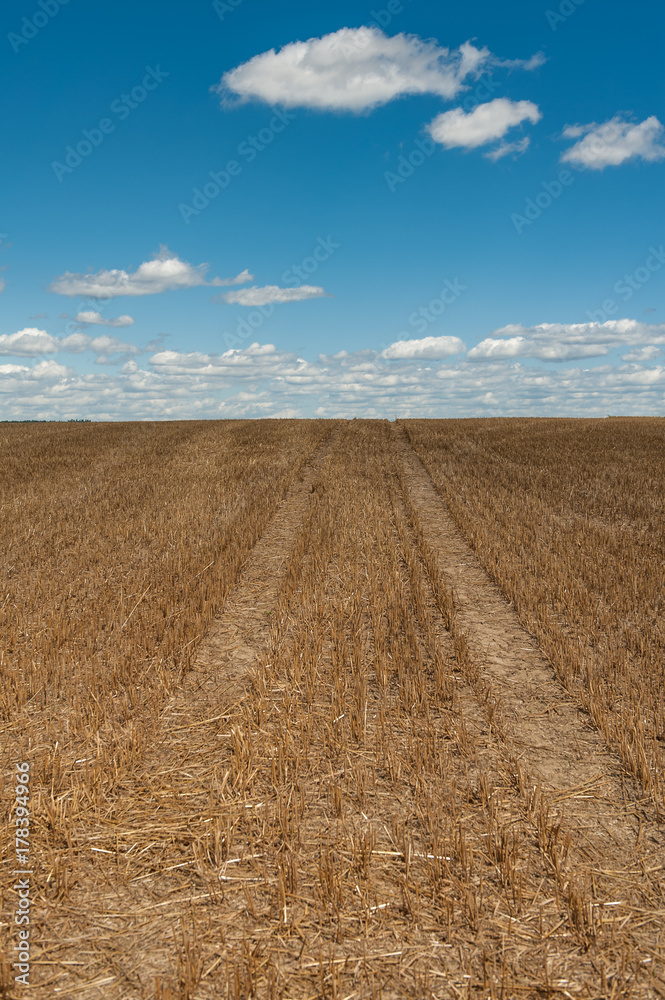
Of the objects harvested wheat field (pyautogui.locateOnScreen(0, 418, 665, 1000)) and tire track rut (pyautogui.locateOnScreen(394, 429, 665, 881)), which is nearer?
harvested wheat field (pyautogui.locateOnScreen(0, 418, 665, 1000))

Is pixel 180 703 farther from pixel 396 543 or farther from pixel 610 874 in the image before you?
pixel 396 543

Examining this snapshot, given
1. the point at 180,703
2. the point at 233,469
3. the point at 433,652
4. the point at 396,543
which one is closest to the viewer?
the point at 180,703

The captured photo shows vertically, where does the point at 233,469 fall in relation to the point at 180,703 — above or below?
above

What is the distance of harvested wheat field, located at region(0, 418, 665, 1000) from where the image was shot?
11.0ft

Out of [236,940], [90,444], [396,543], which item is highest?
[90,444]

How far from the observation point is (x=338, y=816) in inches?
173

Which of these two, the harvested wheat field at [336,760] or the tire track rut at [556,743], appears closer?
the harvested wheat field at [336,760]

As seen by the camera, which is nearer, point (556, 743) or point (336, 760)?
point (336, 760)

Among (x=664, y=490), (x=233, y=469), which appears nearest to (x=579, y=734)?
(x=664, y=490)

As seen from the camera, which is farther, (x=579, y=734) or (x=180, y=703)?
(x=180, y=703)

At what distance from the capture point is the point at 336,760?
5098 millimetres

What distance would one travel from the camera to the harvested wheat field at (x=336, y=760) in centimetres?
337

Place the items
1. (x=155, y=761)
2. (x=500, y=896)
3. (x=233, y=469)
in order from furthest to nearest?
(x=233, y=469) < (x=155, y=761) < (x=500, y=896)

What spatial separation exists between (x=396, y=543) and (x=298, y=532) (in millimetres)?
2239
